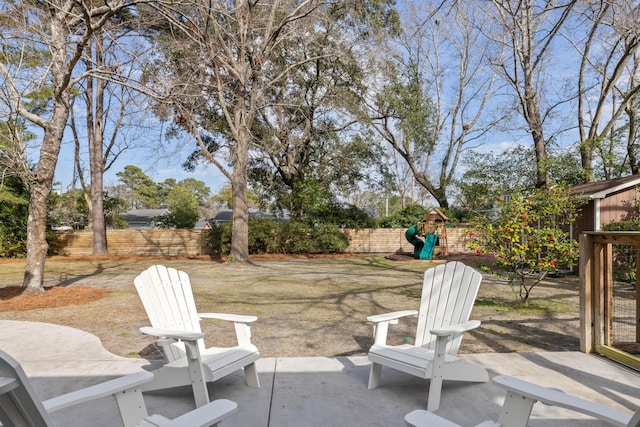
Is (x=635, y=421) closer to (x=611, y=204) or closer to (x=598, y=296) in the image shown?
(x=598, y=296)

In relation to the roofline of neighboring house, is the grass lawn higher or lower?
lower

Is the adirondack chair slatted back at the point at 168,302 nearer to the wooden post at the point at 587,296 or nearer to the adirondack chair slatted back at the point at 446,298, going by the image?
the adirondack chair slatted back at the point at 446,298

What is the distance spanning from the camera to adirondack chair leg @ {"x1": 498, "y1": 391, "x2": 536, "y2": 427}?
1.70 m

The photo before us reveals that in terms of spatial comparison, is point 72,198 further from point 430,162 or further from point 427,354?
point 427,354

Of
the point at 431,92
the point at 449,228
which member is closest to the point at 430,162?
the point at 431,92

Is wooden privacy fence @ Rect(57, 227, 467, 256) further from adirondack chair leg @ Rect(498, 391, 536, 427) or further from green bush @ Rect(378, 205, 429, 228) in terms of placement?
adirondack chair leg @ Rect(498, 391, 536, 427)

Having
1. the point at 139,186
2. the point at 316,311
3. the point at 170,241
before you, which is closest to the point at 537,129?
the point at 316,311

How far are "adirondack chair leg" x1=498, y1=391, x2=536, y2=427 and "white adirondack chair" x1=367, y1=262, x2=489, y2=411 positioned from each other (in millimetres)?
740

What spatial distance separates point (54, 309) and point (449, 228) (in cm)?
1655

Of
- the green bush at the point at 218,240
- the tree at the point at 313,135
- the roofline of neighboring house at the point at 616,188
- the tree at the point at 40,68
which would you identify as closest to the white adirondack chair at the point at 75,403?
the tree at the point at 40,68

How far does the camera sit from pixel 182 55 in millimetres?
12422

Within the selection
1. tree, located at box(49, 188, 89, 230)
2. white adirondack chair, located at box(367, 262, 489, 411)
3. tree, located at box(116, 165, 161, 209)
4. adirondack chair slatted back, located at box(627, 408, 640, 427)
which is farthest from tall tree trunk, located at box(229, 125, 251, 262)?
tree, located at box(116, 165, 161, 209)

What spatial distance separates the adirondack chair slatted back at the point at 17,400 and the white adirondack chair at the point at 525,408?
1.24 metres

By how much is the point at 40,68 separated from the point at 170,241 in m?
11.8
